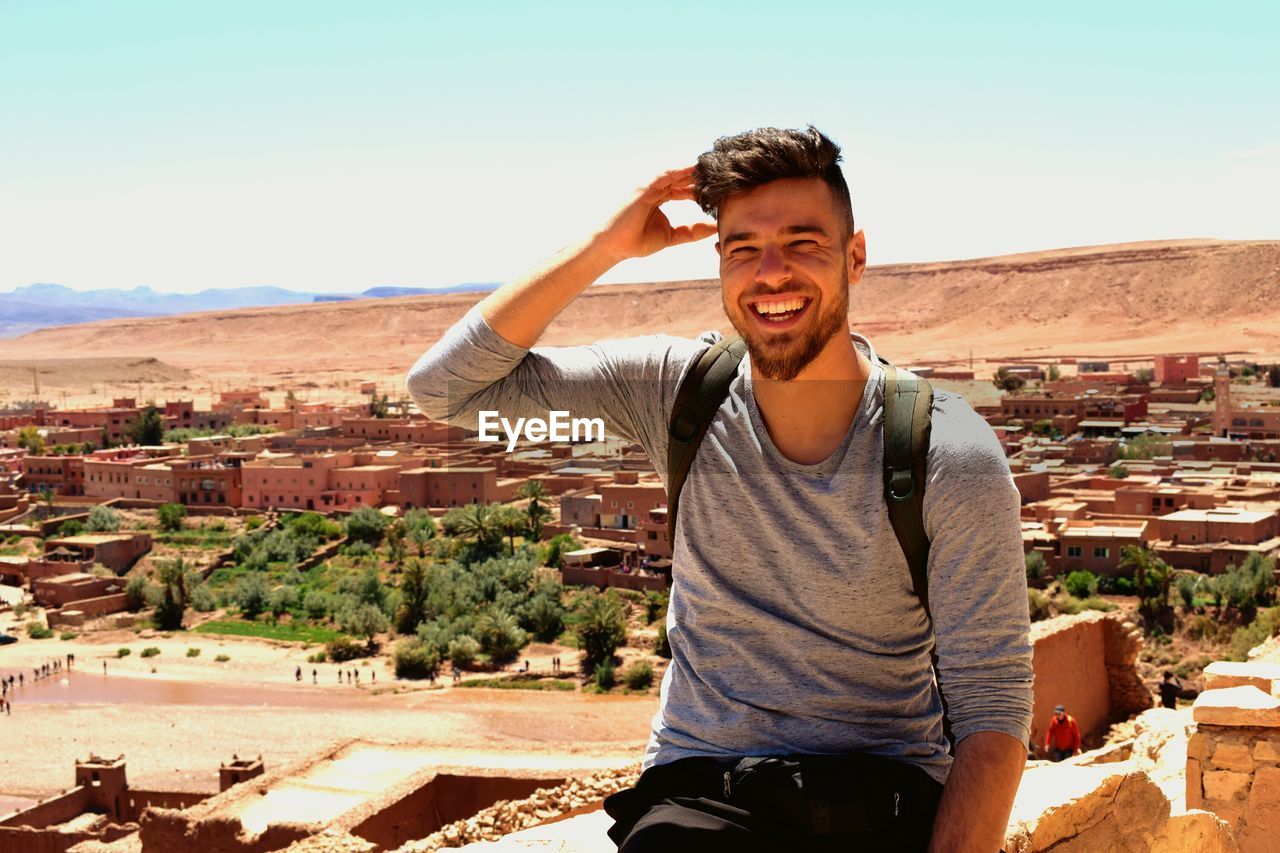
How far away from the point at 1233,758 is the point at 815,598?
99.0 inches

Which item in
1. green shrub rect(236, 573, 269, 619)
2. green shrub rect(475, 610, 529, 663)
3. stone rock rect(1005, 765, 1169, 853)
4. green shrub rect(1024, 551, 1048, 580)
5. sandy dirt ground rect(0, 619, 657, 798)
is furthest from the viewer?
green shrub rect(236, 573, 269, 619)

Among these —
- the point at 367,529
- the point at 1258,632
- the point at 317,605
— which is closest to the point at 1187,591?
the point at 1258,632

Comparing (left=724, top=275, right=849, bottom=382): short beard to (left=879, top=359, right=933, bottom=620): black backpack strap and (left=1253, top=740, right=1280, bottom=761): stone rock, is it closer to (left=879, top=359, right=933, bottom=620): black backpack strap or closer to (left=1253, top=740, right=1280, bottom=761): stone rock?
(left=879, top=359, right=933, bottom=620): black backpack strap

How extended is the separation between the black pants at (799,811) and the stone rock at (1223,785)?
2.40m

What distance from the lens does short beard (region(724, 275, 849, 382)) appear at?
1601mm

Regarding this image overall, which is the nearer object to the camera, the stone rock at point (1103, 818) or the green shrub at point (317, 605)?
the stone rock at point (1103, 818)

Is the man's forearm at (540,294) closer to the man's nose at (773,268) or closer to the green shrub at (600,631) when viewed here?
the man's nose at (773,268)

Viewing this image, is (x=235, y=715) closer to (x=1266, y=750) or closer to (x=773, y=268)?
(x=1266, y=750)

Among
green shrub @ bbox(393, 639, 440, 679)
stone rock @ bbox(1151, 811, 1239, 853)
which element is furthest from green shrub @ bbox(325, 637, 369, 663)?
stone rock @ bbox(1151, 811, 1239, 853)

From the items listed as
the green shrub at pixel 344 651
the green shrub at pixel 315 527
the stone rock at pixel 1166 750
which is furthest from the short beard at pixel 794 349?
the green shrub at pixel 315 527

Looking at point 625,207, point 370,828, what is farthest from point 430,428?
point 625,207

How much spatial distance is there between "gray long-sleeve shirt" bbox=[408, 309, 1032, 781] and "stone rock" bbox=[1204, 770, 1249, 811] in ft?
7.56
